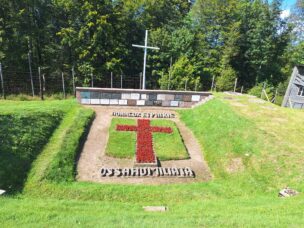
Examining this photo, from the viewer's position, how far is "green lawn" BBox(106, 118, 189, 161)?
9.35 m

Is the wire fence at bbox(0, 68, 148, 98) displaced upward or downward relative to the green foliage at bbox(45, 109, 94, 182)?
upward

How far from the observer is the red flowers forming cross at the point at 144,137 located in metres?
8.95

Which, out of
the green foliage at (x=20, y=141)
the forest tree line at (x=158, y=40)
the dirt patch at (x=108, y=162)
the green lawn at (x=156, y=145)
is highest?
the forest tree line at (x=158, y=40)

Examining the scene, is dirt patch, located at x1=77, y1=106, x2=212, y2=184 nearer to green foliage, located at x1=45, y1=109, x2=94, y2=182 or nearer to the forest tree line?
green foliage, located at x1=45, y1=109, x2=94, y2=182

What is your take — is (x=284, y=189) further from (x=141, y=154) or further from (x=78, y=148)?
(x=78, y=148)

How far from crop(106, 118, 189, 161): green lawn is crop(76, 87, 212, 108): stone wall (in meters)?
2.84

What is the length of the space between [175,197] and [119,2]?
2105 cm

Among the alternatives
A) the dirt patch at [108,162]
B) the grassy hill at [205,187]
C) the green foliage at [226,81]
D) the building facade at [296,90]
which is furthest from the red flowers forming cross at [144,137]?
the building facade at [296,90]

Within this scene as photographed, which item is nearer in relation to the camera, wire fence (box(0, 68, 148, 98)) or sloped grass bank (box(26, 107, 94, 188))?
sloped grass bank (box(26, 107, 94, 188))

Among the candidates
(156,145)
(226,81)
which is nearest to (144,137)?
(156,145)

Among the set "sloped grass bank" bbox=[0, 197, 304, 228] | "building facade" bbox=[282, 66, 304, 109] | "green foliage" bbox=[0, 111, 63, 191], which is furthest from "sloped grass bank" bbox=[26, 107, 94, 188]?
"building facade" bbox=[282, 66, 304, 109]

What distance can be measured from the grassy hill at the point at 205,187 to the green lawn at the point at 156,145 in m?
1.05

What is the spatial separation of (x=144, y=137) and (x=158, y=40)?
14.8m

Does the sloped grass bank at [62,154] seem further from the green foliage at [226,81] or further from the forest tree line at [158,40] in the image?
the green foliage at [226,81]
